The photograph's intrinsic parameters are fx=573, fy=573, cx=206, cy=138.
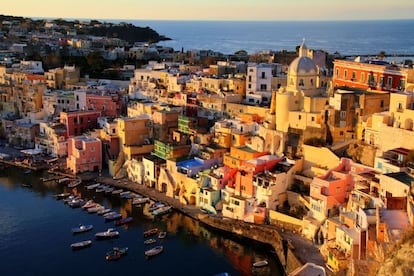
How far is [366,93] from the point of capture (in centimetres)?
2159

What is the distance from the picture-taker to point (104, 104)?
1198 inches

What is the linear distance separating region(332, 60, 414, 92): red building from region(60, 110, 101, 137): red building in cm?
1208

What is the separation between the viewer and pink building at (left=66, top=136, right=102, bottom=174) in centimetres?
2528

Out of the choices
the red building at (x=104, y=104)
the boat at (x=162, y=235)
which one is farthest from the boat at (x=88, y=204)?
the red building at (x=104, y=104)


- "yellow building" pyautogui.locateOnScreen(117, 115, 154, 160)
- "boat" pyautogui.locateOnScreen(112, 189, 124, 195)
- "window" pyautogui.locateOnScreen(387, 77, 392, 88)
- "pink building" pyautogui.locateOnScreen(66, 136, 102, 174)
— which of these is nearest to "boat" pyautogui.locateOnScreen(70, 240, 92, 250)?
"boat" pyautogui.locateOnScreen(112, 189, 124, 195)

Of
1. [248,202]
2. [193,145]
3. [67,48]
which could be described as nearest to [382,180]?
[248,202]

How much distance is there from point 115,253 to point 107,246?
2.81ft

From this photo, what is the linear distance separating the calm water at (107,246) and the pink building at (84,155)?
3285 millimetres

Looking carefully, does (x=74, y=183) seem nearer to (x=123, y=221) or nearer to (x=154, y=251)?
(x=123, y=221)

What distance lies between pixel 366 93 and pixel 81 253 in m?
11.8

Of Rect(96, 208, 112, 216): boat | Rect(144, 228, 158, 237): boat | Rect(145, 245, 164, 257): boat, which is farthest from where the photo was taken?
Rect(96, 208, 112, 216): boat

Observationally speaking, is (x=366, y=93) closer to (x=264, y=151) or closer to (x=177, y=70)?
(x=264, y=151)

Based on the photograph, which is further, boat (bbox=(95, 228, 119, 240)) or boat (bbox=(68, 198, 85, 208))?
boat (bbox=(68, 198, 85, 208))

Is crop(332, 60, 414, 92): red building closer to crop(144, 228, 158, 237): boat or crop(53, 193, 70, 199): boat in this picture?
crop(144, 228, 158, 237): boat
